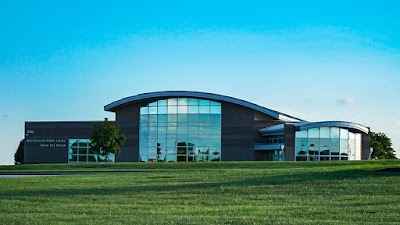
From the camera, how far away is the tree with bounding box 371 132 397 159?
85375mm

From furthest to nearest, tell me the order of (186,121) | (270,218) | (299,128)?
(186,121)
(299,128)
(270,218)

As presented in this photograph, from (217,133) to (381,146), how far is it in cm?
2727

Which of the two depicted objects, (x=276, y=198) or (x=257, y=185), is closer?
(x=276, y=198)

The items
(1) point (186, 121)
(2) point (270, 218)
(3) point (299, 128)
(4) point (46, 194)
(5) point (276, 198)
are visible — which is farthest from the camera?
(1) point (186, 121)

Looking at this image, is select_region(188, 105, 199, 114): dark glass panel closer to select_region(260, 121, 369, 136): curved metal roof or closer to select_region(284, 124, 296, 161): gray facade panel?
select_region(260, 121, 369, 136): curved metal roof

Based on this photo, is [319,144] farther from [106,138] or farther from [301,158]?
[106,138]

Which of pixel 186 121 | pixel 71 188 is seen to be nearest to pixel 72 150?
pixel 186 121

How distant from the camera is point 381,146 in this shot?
87.7 metres

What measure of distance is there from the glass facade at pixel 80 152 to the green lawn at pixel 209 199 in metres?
48.6

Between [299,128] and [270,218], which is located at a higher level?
[299,128]

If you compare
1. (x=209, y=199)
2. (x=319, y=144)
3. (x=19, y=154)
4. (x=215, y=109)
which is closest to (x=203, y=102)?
(x=215, y=109)

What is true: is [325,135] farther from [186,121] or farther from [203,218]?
[203,218]

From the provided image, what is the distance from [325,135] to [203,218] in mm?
54865

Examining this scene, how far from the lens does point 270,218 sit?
14.5m
